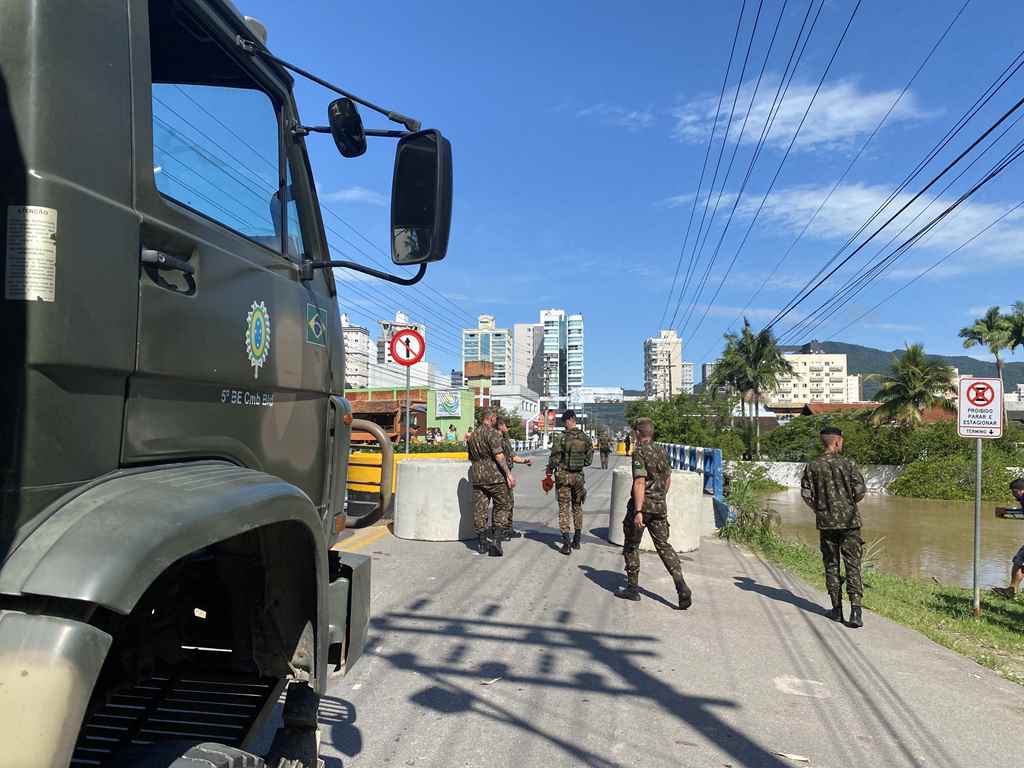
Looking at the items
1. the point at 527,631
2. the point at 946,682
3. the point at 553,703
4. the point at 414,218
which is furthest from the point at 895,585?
the point at 414,218

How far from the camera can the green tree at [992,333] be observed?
47969mm

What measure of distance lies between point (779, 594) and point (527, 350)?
165 metres

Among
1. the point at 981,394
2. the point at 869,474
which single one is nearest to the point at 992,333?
the point at 869,474

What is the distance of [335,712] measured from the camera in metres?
4.27

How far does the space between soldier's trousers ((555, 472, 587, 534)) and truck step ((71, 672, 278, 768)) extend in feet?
23.4

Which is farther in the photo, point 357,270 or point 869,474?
point 869,474

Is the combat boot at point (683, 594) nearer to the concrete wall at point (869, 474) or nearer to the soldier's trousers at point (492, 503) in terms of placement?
the soldier's trousers at point (492, 503)

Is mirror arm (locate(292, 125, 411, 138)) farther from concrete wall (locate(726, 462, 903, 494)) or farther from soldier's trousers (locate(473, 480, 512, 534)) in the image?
concrete wall (locate(726, 462, 903, 494))

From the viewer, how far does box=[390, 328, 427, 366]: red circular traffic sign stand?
44.2ft

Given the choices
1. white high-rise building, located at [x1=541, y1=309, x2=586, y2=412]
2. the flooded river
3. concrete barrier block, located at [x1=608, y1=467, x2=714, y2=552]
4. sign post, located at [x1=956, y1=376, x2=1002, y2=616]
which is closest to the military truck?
concrete barrier block, located at [x1=608, y1=467, x2=714, y2=552]

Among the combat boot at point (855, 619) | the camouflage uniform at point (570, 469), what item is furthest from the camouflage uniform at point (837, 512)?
the camouflage uniform at point (570, 469)

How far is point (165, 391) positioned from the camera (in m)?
1.84

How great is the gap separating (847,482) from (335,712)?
4.92 metres

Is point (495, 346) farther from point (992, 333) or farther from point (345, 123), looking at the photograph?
point (345, 123)
